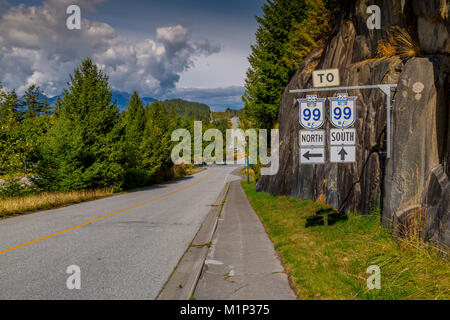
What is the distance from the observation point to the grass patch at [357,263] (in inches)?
164

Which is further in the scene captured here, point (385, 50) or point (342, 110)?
point (385, 50)

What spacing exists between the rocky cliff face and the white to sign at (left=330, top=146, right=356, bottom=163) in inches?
30.9

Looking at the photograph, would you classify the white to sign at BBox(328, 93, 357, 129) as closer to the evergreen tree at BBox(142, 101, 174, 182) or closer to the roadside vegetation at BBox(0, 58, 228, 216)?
the roadside vegetation at BBox(0, 58, 228, 216)

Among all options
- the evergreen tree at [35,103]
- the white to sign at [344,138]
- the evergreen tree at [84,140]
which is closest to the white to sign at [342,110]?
the white to sign at [344,138]

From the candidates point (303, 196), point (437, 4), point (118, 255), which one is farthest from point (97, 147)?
point (437, 4)

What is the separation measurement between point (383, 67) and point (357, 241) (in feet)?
16.2

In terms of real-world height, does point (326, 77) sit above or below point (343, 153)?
above

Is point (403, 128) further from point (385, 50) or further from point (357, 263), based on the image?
point (385, 50)

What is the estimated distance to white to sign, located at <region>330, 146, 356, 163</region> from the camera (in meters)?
7.20

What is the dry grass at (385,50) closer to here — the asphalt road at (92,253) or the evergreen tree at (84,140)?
the asphalt road at (92,253)

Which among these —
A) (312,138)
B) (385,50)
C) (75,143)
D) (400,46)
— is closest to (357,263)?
(312,138)

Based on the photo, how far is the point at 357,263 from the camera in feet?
17.1

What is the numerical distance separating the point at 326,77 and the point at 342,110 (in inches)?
39.8

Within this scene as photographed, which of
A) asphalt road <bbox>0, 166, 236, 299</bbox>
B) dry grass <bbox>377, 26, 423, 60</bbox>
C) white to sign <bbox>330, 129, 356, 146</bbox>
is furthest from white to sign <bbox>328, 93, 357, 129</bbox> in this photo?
asphalt road <bbox>0, 166, 236, 299</bbox>
